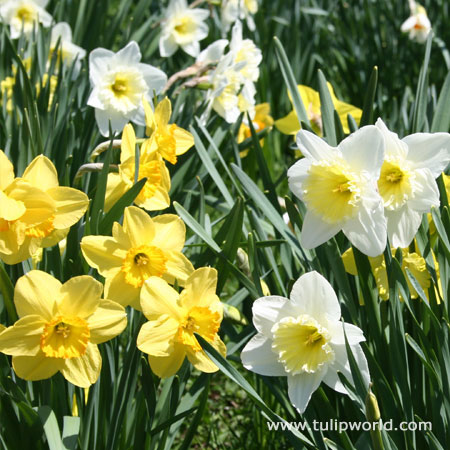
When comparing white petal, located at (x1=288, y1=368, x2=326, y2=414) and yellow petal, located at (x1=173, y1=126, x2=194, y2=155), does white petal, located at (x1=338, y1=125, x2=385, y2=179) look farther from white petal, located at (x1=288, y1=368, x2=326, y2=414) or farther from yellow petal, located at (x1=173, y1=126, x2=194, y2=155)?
yellow petal, located at (x1=173, y1=126, x2=194, y2=155)

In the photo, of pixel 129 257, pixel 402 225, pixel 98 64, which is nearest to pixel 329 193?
pixel 402 225

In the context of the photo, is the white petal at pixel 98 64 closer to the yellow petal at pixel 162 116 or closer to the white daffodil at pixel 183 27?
the yellow petal at pixel 162 116

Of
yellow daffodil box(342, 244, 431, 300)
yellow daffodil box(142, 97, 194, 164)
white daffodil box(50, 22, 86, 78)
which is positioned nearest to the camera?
yellow daffodil box(342, 244, 431, 300)

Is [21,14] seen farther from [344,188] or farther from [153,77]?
[344,188]

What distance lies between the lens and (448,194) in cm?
137

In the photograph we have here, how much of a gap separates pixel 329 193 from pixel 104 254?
0.39 metres

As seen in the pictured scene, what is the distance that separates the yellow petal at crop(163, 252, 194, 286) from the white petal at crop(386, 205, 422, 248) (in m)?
0.35

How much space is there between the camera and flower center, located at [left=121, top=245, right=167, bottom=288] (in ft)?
3.79

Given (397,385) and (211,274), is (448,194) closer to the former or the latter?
(397,385)

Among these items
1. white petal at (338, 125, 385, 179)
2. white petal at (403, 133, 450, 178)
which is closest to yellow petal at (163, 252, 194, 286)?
white petal at (338, 125, 385, 179)

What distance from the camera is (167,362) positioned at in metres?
1.16

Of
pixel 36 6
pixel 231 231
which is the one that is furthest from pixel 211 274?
pixel 36 6

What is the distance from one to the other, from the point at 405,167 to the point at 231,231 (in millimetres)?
333

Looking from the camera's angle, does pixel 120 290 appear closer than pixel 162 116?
Yes
